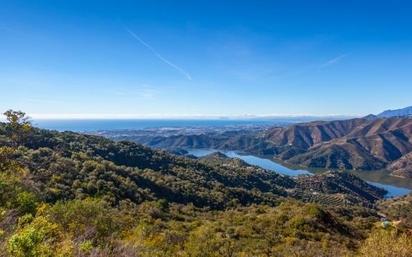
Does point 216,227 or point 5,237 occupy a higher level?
point 5,237

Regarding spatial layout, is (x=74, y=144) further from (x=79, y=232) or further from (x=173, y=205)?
(x=79, y=232)

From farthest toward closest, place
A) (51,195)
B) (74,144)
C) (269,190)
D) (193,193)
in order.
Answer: (269,190)
(74,144)
(193,193)
(51,195)

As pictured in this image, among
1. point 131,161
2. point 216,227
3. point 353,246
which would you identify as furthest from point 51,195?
point 131,161

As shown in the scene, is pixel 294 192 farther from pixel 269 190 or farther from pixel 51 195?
pixel 51 195

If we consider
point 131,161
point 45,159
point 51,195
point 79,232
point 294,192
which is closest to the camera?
point 79,232

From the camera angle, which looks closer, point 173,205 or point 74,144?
point 173,205

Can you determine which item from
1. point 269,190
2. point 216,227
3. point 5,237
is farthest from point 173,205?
point 269,190

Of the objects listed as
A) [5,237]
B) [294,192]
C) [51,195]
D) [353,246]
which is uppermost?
[5,237]
